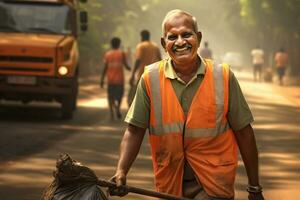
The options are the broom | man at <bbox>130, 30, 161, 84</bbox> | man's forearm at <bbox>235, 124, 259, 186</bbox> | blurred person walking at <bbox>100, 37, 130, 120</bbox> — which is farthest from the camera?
blurred person walking at <bbox>100, 37, 130, 120</bbox>

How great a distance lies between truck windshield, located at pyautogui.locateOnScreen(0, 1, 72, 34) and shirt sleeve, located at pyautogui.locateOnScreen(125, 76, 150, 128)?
12452mm

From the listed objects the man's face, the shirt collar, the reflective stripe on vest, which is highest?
the man's face

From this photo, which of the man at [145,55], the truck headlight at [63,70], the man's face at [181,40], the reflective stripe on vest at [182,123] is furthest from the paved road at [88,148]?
the man's face at [181,40]

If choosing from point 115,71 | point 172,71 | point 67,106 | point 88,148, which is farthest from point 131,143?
point 115,71

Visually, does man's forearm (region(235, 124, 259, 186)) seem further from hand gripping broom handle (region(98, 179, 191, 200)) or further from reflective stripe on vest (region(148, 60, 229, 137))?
hand gripping broom handle (region(98, 179, 191, 200))

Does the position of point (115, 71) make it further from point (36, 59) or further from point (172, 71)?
point (172, 71)

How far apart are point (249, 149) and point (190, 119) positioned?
405 mm

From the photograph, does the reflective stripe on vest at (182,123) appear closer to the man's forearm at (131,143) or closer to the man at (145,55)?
the man's forearm at (131,143)

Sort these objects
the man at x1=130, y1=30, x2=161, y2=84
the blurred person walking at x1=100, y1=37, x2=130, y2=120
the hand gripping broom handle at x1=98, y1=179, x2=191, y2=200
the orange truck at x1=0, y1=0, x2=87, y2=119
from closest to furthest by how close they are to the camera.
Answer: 1. the hand gripping broom handle at x1=98, y1=179, x2=191, y2=200
2. the orange truck at x1=0, y1=0, x2=87, y2=119
3. the man at x1=130, y1=30, x2=161, y2=84
4. the blurred person walking at x1=100, y1=37, x2=130, y2=120

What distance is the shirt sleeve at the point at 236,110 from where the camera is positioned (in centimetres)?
420

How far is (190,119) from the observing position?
4.12 m

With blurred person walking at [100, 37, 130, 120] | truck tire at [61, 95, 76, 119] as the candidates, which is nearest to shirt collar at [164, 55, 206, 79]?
truck tire at [61, 95, 76, 119]

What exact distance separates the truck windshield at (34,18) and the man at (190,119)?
12.5 meters

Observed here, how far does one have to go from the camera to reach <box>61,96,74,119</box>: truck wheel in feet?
53.8
